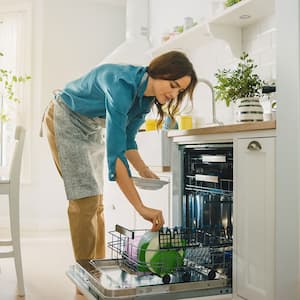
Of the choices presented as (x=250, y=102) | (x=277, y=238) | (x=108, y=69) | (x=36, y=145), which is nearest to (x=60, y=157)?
(x=108, y=69)

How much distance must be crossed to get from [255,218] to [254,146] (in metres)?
0.25

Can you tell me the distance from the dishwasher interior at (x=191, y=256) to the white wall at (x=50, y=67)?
2.57 metres

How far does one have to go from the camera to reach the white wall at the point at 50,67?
4.39 metres

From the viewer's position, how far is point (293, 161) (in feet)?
4.95

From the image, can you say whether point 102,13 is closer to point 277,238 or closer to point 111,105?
point 111,105

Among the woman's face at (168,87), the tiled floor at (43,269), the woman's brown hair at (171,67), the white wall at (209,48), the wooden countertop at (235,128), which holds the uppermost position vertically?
the white wall at (209,48)

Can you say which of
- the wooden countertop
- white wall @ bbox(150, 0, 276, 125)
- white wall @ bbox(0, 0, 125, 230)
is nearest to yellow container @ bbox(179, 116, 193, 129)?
white wall @ bbox(150, 0, 276, 125)

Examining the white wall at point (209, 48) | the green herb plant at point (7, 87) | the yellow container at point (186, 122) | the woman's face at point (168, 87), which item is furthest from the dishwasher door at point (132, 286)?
the green herb plant at point (7, 87)

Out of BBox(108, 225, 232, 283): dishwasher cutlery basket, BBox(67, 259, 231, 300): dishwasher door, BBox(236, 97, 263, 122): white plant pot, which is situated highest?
BBox(236, 97, 263, 122): white plant pot

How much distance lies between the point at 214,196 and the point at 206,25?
1.04m

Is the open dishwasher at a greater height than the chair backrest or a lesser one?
lesser

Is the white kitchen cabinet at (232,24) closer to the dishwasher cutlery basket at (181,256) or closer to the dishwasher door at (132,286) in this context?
the dishwasher cutlery basket at (181,256)

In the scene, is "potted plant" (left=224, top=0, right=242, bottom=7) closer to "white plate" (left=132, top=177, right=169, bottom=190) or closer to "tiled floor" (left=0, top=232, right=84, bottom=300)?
"white plate" (left=132, top=177, right=169, bottom=190)

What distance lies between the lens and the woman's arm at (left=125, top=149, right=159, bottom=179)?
214cm
